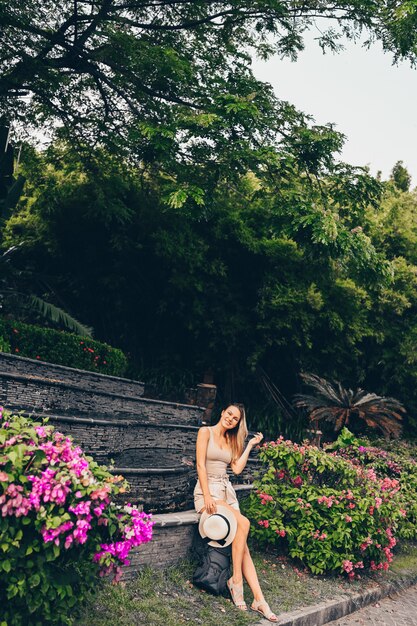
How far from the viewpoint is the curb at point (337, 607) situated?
5668 mm

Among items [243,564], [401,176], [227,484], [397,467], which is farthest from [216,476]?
[401,176]

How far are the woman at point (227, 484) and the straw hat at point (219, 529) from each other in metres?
0.06

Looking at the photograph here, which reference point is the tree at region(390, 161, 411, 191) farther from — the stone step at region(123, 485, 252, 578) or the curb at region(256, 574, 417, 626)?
the stone step at region(123, 485, 252, 578)

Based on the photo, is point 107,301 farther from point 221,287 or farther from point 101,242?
point 221,287

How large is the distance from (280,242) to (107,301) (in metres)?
4.92

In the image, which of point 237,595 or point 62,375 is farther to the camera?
point 62,375

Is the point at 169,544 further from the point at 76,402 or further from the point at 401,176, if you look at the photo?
the point at 401,176

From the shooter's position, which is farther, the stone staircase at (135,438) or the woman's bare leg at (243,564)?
the stone staircase at (135,438)

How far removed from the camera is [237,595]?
222 inches


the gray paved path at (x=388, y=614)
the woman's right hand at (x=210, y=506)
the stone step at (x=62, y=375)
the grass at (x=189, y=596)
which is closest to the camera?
the grass at (x=189, y=596)

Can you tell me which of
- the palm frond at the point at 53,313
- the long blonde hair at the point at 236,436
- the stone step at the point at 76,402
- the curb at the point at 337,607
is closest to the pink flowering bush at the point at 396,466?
the curb at the point at 337,607

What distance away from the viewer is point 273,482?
25.6ft

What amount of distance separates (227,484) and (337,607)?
68.7 inches

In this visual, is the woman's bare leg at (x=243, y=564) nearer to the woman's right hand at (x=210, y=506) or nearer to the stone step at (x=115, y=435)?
the woman's right hand at (x=210, y=506)
